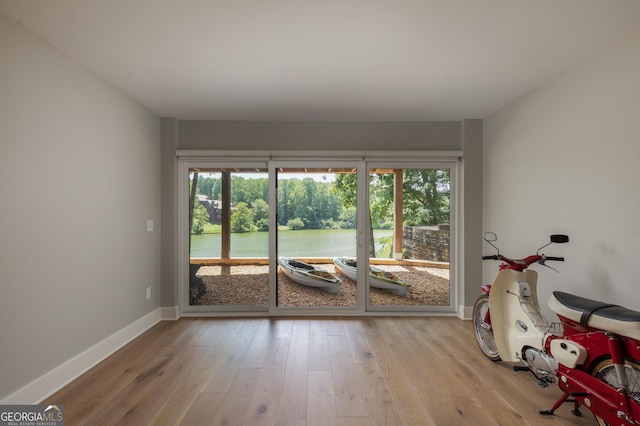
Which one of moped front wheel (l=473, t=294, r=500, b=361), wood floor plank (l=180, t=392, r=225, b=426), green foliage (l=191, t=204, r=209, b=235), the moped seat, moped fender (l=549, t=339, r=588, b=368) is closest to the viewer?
the moped seat

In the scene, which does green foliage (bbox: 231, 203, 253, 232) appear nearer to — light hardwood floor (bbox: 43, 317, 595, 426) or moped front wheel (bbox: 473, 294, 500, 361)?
light hardwood floor (bbox: 43, 317, 595, 426)

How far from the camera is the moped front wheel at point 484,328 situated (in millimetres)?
2992

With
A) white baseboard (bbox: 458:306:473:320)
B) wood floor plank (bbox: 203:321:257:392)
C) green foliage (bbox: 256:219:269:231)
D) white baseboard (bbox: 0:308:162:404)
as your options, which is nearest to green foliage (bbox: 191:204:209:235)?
green foliage (bbox: 256:219:269:231)

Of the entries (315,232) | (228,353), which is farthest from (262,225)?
(228,353)

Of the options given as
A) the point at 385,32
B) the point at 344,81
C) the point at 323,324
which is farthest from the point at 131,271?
the point at 385,32

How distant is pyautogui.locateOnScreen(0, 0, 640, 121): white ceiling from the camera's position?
6.35ft

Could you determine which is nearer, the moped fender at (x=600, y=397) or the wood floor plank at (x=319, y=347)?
the moped fender at (x=600, y=397)

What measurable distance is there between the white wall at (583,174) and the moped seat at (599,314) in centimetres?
52

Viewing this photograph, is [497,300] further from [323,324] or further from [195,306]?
[195,306]

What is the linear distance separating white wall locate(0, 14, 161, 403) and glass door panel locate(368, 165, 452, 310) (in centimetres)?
281

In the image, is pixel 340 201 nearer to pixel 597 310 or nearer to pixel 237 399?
pixel 237 399

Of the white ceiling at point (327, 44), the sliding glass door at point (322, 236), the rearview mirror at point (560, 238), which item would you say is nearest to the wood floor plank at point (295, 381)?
the sliding glass door at point (322, 236)

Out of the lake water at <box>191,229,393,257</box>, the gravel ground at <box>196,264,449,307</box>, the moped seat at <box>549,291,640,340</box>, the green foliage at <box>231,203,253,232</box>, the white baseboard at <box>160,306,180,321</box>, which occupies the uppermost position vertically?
the green foliage at <box>231,203,253,232</box>

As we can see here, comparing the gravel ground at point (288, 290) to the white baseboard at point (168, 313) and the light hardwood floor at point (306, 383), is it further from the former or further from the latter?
the light hardwood floor at point (306, 383)
